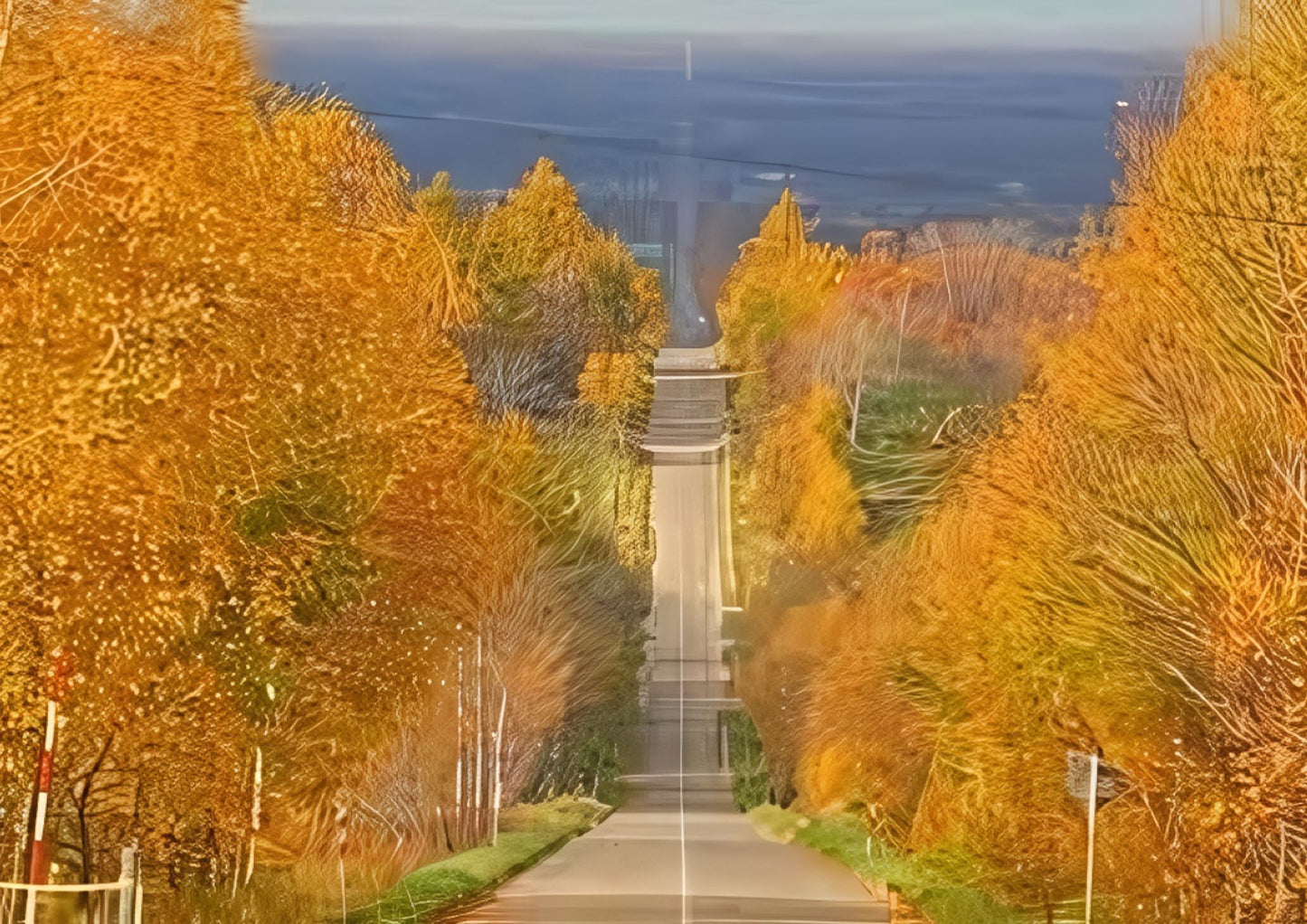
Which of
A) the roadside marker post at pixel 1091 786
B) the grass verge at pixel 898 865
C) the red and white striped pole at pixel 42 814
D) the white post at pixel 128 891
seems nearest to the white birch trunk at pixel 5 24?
the red and white striped pole at pixel 42 814

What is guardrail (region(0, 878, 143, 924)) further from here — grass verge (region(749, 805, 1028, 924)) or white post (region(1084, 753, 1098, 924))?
white post (region(1084, 753, 1098, 924))

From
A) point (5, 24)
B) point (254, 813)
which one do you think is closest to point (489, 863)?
point (254, 813)

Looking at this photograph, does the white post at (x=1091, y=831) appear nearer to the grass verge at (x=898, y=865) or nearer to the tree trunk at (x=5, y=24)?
the grass verge at (x=898, y=865)

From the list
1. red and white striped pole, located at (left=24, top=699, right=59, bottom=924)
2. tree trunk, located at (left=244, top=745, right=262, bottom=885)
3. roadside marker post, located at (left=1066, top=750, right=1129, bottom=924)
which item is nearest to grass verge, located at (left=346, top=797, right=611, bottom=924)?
tree trunk, located at (left=244, top=745, right=262, bottom=885)

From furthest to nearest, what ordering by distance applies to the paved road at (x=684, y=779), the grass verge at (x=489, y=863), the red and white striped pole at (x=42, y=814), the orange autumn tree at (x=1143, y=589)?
the paved road at (x=684, y=779) → the grass verge at (x=489, y=863) → the orange autumn tree at (x=1143, y=589) → the red and white striped pole at (x=42, y=814)

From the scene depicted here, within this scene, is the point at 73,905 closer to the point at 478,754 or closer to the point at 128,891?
the point at 128,891

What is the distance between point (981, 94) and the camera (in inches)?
298

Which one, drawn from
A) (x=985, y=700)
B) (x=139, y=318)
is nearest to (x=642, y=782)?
(x=985, y=700)

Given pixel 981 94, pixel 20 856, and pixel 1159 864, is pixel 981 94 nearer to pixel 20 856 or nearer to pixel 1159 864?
pixel 1159 864

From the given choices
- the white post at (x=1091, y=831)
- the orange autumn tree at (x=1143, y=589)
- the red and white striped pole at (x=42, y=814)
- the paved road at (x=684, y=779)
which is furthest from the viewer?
the paved road at (x=684, y=779)

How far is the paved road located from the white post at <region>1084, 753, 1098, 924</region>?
88 cm

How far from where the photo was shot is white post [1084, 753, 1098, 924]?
23.8 ft

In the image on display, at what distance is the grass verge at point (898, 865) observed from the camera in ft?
24.5

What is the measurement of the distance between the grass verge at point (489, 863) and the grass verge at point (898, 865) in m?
0.78
